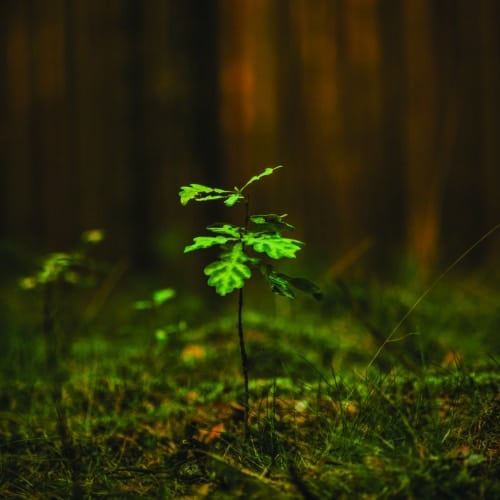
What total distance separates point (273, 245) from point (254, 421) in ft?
1.69

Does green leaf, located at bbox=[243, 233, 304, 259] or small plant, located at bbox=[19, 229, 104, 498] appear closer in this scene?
green leaf, located at bbox=[243, 233, 304, 259]

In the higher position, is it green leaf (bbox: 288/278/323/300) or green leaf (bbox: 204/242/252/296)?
green leaf (bbox: 204/242/252/296)

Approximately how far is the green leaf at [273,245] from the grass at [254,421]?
0.31 metres

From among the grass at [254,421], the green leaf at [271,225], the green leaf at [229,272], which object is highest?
the green leaf at [271,225]

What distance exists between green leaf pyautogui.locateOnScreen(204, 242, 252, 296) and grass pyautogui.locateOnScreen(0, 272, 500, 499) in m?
0.30

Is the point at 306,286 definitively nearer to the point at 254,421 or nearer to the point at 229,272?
the point at 229,272

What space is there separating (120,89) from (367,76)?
201 centimetres

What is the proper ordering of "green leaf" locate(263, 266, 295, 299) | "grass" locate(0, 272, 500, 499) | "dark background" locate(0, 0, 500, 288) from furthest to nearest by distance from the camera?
"dark background" locate(0, 0, 500, 288) < "green leaf" locate(263, 266, 295, 299) < "grass" locate(0, 272, 500, 499)

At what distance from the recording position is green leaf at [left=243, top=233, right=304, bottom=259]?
104 cm

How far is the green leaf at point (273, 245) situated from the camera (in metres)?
1.04

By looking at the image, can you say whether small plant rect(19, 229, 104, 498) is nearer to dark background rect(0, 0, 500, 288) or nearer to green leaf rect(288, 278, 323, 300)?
green leaf rect(288, 278, 323, 300)

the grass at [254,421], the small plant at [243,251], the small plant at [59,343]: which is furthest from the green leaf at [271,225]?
the small plant at [59,343]

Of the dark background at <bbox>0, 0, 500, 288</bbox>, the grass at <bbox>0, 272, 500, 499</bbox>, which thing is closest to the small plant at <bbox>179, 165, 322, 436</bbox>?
the grass at <bbox>0, 272, 500, 499</bbox>

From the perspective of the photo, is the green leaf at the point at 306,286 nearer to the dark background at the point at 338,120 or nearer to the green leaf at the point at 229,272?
the green leaf at the point at 229,272
